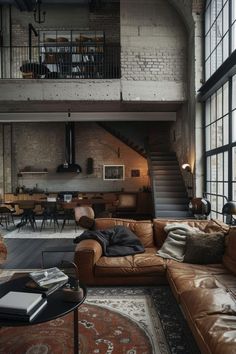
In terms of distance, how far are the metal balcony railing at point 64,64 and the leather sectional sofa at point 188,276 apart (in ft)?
19.0

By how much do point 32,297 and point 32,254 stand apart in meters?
3.58

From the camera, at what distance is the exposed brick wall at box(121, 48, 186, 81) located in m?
7.73

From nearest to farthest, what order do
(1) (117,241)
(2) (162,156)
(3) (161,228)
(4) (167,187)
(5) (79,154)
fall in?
(1) (117,241), (3) (161,228), (4) (167,187), (2) (162,156), (5) (79,154)

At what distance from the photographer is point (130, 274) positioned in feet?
11.6

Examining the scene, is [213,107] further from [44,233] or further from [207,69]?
[44,233]

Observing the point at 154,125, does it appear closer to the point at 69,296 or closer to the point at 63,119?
the point at 63,119

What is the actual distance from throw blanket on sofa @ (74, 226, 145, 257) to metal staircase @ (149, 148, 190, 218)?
3.69 m

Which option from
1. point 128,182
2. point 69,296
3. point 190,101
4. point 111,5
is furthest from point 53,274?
point 111,5

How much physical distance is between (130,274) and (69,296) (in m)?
1.51

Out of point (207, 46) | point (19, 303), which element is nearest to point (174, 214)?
point (207, 46)

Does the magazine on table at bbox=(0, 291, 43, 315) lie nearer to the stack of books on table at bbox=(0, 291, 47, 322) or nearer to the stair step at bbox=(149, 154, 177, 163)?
the stack of books on table at bbox=(0, 291, 47, 322)

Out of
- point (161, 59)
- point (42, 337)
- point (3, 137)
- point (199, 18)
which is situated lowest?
point (42, 337)

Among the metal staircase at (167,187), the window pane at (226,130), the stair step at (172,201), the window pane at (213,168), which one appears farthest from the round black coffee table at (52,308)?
the stair step at (172,201)

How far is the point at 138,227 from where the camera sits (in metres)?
4.33
